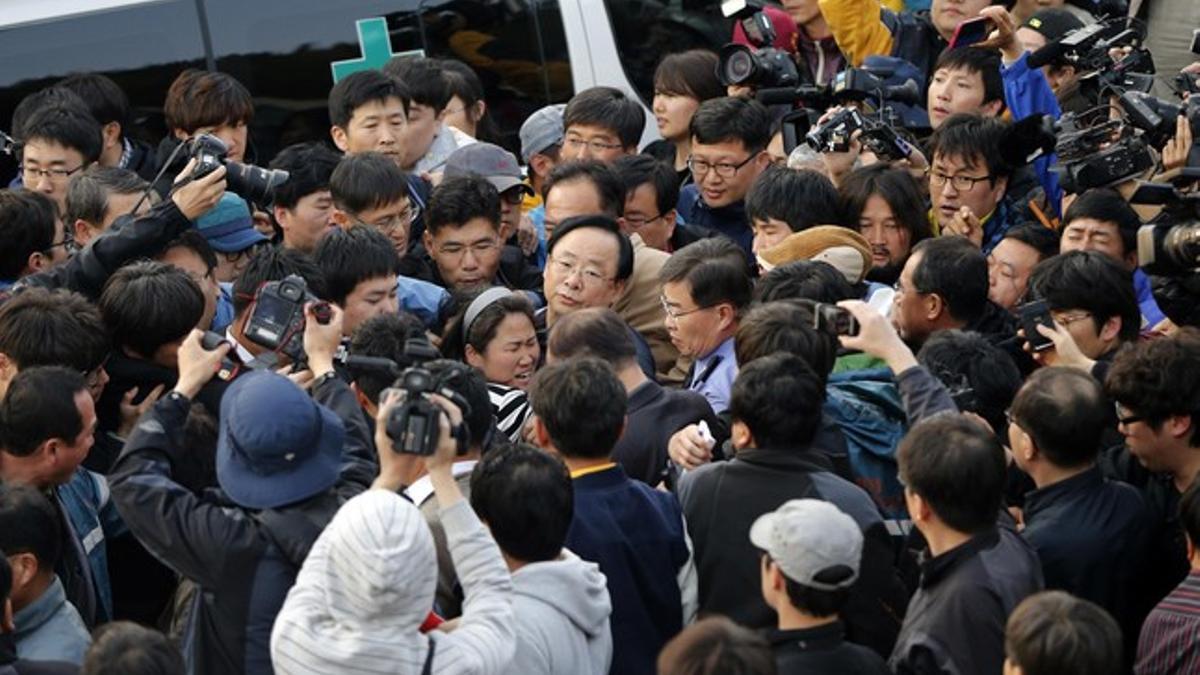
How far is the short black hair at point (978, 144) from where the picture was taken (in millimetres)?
8114

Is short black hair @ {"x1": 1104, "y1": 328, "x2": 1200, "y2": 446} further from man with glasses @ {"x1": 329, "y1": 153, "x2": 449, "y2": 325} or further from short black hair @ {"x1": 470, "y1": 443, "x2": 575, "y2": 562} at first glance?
man with glasses @ {"x1": 329, "y1": 153, "x2": 449, "y2": 325}

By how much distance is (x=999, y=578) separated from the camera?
17.3ft

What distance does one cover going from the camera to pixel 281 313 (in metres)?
6.27

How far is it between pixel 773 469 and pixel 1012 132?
3012 mm

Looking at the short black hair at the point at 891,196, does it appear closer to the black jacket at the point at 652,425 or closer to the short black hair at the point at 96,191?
the black jacket at the point at 652,425

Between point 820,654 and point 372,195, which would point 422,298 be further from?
point 820,654

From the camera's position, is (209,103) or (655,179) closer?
(655,179)

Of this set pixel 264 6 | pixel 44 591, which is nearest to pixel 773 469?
pixel 44 591

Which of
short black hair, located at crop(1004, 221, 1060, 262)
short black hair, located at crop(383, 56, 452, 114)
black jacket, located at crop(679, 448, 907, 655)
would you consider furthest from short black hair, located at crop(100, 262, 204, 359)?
short black hair, located at crop(1004, 221, 1060, 262)

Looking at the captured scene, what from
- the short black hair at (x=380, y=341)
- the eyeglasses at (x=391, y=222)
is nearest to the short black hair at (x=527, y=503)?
the short black hair at (x=380, y=341)

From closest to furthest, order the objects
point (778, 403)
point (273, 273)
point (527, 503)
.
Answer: point (527, 503)
point (778, 403)
point (273, 273)

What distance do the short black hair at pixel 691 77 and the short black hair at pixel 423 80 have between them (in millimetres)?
991

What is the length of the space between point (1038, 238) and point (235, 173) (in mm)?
2820

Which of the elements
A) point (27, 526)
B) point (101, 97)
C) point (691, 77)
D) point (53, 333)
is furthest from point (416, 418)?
point (691, 77)
